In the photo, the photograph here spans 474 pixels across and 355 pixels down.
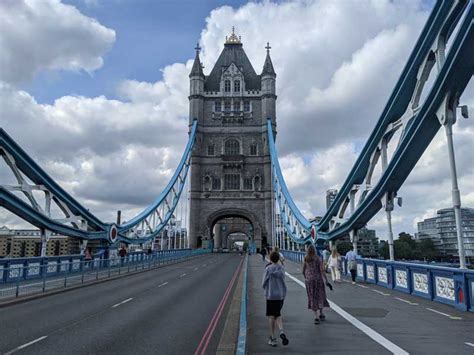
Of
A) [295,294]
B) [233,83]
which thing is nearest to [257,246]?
[233,83]

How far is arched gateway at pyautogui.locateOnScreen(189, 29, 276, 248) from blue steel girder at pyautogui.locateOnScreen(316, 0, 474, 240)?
45711 mm

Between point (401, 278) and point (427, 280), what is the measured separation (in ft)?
7.48

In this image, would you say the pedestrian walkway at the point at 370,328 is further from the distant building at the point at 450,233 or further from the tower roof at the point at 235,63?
the distant building at the point at 450,233

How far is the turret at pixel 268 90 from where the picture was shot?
72500 mm

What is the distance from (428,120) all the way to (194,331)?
1044 cm

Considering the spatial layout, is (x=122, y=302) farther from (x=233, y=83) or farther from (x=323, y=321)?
(x=233, y=83)

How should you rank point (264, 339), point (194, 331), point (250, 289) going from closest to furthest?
point (264, 339), point (194, 331), point (250, 289)

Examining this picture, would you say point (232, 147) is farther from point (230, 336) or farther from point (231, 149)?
point (230, 336)

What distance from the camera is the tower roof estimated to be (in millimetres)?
76750

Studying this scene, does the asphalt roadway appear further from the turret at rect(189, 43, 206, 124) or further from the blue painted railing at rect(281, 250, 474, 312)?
the turret at rect(189, 43, 206, 124)

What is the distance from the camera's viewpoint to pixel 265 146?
2795 inches

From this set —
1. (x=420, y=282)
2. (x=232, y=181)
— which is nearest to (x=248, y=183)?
(x=232, y=181)

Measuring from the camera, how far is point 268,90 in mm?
73750

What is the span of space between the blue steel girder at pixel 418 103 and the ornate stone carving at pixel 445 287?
4.88 metres
